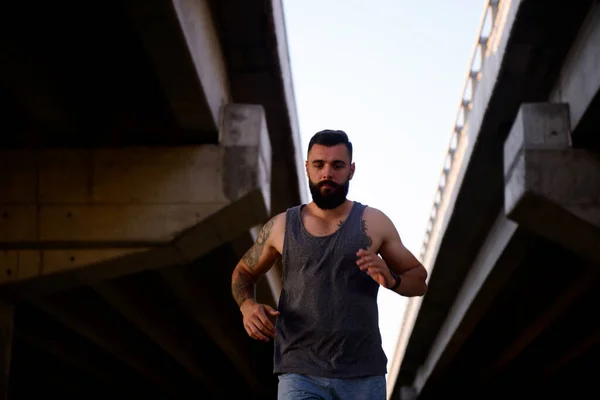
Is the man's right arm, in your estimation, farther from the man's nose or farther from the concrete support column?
the concrete support column

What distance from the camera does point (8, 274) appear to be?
13.2 meters

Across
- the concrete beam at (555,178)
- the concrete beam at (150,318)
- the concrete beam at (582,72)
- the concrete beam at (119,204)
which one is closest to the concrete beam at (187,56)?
the concrete beam at (119,204)

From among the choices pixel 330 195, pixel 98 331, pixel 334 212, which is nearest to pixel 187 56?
pixel 334 212

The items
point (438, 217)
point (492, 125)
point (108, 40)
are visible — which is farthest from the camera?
point (438, 217)

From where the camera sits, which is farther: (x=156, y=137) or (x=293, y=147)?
(x=293, y=147)

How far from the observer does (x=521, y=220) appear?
43.7 feet

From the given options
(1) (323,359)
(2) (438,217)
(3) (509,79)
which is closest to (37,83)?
(3) (509,79)

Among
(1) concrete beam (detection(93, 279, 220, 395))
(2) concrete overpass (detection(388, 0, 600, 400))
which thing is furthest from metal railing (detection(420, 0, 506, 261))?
(1) concrete beam (detection(93, 279, 220, 395))

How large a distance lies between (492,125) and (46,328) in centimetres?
926

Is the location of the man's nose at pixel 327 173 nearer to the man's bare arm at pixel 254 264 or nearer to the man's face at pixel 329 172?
the man's face at pixel 329 172

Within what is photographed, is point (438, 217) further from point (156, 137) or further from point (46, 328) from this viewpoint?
point (156, 137)

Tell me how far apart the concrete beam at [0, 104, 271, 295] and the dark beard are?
7.74 metres

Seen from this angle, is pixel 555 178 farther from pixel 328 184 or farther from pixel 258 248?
pixel 328 184

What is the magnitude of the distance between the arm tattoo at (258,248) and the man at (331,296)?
7.3 inches
